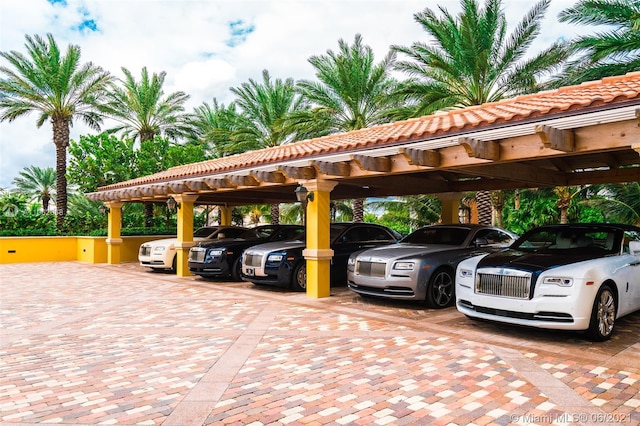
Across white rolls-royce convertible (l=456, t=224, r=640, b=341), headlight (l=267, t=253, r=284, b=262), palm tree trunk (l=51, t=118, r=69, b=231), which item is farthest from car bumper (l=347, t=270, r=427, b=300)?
palm tree trunk (l=51, t=118, r=69, b=231)

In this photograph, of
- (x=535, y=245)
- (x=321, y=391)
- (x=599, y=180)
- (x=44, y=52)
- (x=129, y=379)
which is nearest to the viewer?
(x=321, y=391)

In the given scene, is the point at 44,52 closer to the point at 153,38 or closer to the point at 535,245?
the point at 153,38

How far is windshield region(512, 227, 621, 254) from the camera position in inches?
265

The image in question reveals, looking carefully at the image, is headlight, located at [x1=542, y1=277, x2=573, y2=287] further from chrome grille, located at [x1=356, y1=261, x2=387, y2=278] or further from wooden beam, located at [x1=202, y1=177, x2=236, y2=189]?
wooden beam, located at [x1=202, y1=177, x2=236, y2=189]

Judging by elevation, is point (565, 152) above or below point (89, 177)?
below

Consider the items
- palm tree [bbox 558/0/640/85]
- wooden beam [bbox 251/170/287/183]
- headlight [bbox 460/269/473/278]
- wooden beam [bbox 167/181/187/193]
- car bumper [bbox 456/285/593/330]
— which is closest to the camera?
car bumper [bbox 456/285/593/330]

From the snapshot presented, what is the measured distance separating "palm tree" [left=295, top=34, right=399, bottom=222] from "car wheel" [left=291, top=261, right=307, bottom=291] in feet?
30.9

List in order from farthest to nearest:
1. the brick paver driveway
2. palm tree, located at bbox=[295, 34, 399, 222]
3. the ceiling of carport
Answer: palm tree, located at bbox=[295, 34, 399, 222]
the ceiling of carport
the brick paver driveway

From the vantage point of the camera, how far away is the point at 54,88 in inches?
866

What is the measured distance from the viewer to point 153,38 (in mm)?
13633

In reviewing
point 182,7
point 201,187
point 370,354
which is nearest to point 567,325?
point 370,354

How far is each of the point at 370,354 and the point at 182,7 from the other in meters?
9.53

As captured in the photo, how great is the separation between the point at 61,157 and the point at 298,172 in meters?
18.6

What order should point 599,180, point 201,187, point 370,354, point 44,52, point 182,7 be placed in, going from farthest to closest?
point 44,52, point 201,187, point 182,7, point 599,180, point 370,354
